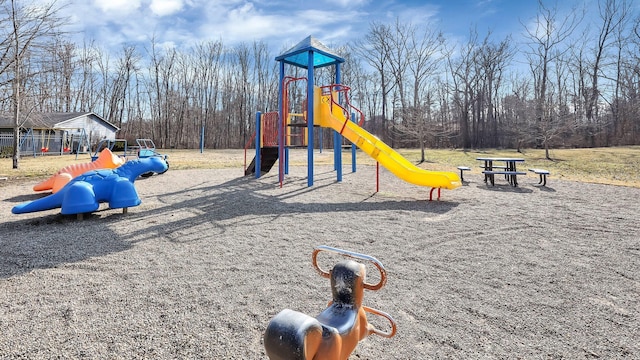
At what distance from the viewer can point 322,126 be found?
8.05 meters

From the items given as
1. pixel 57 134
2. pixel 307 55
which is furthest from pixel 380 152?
pixel 57 134

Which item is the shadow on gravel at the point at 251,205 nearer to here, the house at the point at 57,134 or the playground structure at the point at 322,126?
the playground structure at the point at 322,126

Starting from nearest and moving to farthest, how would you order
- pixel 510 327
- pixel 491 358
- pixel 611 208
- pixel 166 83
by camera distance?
pixel 491 358, pixel 510 327, pixel 611 208, pixel 166 83

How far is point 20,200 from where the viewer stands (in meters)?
6.21

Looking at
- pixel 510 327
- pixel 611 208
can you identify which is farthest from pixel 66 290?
pixel 611 208

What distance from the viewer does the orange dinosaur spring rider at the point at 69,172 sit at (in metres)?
6.57

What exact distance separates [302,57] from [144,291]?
7238 mm

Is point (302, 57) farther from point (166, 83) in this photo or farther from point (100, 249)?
point (166, 83)

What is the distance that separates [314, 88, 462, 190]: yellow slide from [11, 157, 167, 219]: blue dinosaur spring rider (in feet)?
13.7

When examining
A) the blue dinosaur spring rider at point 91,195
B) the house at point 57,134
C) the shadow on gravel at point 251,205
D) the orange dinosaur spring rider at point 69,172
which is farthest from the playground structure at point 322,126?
the house at point 57,134

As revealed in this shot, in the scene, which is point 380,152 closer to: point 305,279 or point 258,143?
point 258,143

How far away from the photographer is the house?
65.8 feet

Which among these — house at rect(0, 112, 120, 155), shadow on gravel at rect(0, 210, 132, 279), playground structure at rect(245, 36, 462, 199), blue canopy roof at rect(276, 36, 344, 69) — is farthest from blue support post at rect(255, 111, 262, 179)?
house at rect(0, 112, 120, 155)

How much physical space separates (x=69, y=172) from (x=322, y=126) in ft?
17.9
